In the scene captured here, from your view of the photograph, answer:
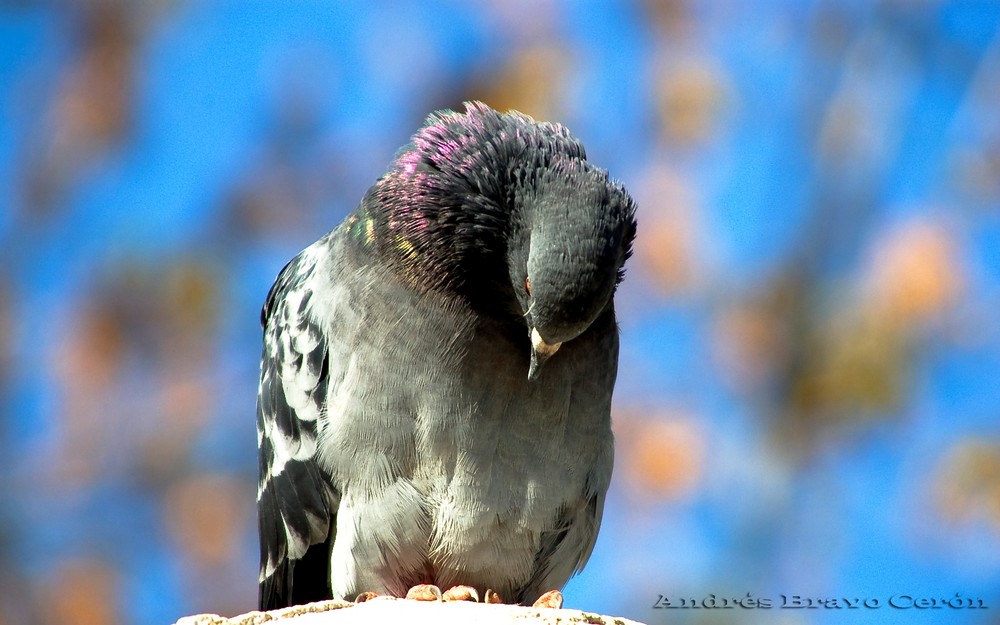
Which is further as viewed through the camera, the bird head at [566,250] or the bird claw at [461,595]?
the bird claw at [461,595]

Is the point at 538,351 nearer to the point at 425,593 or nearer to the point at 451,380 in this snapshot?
the point at 451,380

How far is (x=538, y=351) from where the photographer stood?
6.00 m

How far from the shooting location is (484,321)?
255 inches

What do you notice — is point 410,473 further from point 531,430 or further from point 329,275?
point 329,275

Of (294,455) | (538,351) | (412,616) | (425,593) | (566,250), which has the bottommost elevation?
(412,616)

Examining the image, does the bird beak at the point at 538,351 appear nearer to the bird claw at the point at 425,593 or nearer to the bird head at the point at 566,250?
the bird head at the point at 566,250

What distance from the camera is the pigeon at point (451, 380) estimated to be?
6.38m

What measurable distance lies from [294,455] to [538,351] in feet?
5.75

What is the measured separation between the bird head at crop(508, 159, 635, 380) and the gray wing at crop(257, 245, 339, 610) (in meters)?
1.38

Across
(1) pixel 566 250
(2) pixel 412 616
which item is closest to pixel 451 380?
(1) pixel 566 250

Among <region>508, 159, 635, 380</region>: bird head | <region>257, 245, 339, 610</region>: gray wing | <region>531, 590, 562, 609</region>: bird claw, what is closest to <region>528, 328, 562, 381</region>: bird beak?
<region>508, 159, 635, 380</region>: bird head

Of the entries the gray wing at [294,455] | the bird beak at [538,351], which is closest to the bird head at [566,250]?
the bird beak at [538,351]

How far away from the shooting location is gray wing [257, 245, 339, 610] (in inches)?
267

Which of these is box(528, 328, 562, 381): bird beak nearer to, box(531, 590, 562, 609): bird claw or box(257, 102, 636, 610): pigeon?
box(257, 102, 636, 610): pigeon
